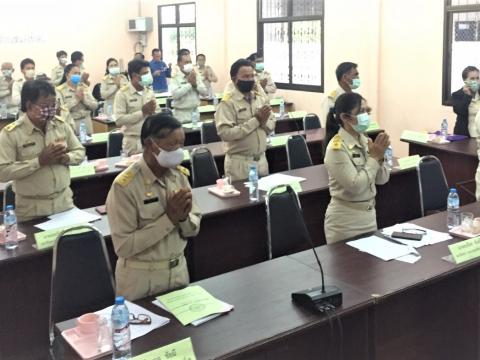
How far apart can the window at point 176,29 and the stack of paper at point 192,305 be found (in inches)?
375

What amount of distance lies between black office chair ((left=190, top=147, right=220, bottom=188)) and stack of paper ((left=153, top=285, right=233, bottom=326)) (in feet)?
7.19

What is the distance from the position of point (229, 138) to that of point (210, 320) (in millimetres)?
2498

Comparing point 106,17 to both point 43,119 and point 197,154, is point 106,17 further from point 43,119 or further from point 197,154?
A: point 43,119

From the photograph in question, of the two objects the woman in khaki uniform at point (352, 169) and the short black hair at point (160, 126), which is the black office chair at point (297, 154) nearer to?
the woman in khaki uniform at point (352, 169)

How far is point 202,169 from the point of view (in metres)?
4.62

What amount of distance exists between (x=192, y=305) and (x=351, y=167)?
4.25 feet

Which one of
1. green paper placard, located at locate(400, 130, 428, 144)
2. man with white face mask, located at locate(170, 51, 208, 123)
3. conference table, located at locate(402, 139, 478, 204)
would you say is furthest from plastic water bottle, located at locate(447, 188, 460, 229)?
man with white face mask, located at locate(170, 51, 208, 123)

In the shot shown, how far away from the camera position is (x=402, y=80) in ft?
24.0

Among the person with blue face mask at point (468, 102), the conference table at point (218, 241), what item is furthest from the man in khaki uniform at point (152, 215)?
the person with blue face mask at point (468, 102)

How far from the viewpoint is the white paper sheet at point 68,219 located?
10.9ft

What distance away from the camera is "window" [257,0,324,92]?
8.68 m

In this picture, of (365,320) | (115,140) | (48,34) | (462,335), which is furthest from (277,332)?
(48,34)

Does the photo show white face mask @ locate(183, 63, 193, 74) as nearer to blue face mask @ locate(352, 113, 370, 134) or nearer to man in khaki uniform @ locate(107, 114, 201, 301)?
blue face mask @ locate(352, 113, 370, 134)

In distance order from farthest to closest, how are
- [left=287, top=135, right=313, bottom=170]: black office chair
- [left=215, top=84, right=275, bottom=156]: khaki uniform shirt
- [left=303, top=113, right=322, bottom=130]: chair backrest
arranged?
[left=303, top=113, right=322, bottom=130]: chair backrest → [left=287, top=135, right=313, bottom=170]: black office chair → [left=215, top=84, right=275, bottom=156]: khaki uniform shirt
